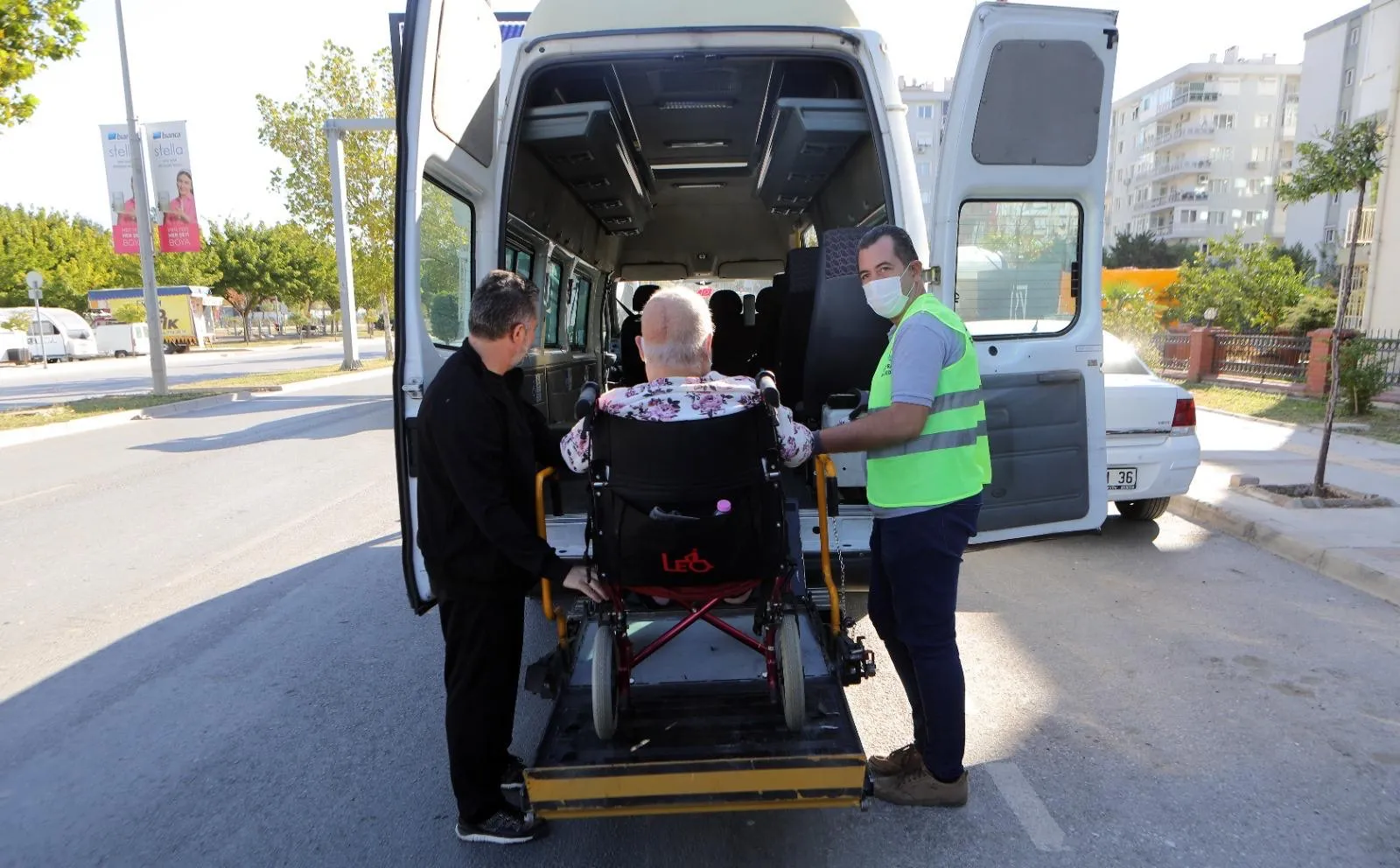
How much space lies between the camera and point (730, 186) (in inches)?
336

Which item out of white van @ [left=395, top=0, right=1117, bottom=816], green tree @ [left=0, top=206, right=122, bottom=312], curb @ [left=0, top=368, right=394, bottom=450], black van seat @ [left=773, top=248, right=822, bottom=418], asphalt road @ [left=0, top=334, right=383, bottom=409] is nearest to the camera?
white van @ [left=395, top=0, right=1117, bottom=816]

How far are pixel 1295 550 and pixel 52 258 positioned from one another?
59.1 m

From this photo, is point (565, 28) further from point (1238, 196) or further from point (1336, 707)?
point (1238, 196)

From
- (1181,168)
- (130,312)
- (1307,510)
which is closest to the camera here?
(1307,510)

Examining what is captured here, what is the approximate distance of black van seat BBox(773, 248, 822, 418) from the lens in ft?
15.5

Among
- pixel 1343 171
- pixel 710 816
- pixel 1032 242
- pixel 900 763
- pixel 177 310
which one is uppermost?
pixel 1343 171

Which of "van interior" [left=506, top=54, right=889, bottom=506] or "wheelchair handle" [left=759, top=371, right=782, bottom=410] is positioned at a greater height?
"van interior" [left=506, top=54, right=889, bottom=506]

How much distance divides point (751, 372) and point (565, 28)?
4.03 meters

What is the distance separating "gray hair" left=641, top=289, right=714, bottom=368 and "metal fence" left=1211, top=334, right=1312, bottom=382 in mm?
15265

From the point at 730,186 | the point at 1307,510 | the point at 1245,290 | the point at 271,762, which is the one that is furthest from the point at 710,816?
the point at 1245,290

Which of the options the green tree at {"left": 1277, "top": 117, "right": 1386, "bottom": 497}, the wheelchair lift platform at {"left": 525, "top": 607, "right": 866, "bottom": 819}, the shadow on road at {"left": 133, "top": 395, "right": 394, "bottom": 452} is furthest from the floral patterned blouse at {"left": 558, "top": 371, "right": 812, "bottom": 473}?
the shadow on road at {"left": 133, "top": 395, "right": 394, "bottom": 452}

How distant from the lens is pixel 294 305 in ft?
197

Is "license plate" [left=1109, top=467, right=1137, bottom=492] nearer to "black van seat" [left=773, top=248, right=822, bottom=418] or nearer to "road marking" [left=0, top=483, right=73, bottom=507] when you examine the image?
"black van seat" [left=773, top=248, right=822, bottom=418]

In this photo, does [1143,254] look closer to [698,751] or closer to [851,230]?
[851,230]
